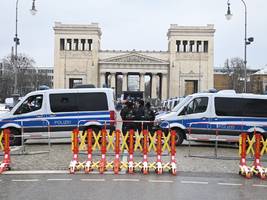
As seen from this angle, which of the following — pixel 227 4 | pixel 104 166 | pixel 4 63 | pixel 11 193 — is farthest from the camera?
pixel 4 63

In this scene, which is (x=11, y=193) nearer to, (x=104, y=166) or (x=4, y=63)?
(x=104, y=166)

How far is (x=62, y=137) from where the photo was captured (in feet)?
62.1

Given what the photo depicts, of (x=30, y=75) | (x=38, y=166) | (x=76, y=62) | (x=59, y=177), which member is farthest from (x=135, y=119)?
(x=76, y=62)

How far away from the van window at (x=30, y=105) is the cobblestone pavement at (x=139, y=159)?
159 cm

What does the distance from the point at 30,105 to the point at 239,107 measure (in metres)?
8.45

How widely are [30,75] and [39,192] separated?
105 m

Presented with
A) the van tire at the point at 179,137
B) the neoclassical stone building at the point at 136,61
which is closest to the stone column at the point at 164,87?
the neoclassical stone building at the point at 136,61

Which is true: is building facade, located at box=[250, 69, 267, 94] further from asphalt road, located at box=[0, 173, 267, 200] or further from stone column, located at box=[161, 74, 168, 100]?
asphalt road, located at box=[0, 173, 267, 200]

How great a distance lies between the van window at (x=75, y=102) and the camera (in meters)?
19.2

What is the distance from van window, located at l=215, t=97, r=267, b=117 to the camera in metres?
19.2

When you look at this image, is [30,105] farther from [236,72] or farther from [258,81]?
[236,72]

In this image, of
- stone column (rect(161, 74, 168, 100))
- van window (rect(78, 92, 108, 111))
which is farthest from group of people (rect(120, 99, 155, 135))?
stone column (rect(161, 74, 168, 100))

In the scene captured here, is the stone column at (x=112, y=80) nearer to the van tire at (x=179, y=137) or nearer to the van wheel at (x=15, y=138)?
the van tire at (x=179, y=137)

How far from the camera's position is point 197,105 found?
765 inches
